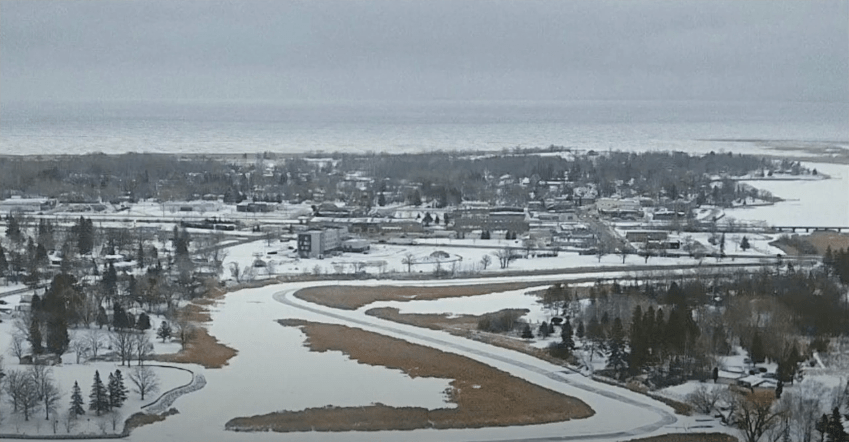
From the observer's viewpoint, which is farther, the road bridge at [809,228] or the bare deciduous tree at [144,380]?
the road bridge at [809,228]

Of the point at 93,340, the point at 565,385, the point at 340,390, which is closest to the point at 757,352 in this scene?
the point at 565,385

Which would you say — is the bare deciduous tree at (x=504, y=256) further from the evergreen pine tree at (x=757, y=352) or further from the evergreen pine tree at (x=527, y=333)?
the evergreen pine tree at (x=757, y=352)

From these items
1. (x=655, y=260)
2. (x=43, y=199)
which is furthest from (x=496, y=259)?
(x=43, y=199)

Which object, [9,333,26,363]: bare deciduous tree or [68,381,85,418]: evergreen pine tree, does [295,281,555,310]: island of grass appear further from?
[68,381,85,418]: evergreen pine tree

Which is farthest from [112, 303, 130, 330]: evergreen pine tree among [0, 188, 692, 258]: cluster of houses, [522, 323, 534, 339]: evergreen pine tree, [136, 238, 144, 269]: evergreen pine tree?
[0, 188, 692, 258]: cluster of houses

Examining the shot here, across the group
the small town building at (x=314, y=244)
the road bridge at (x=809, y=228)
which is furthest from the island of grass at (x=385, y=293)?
the road bridge at (x=809, y=228)

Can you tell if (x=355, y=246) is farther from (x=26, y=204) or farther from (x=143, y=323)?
(x=26, y=204)
